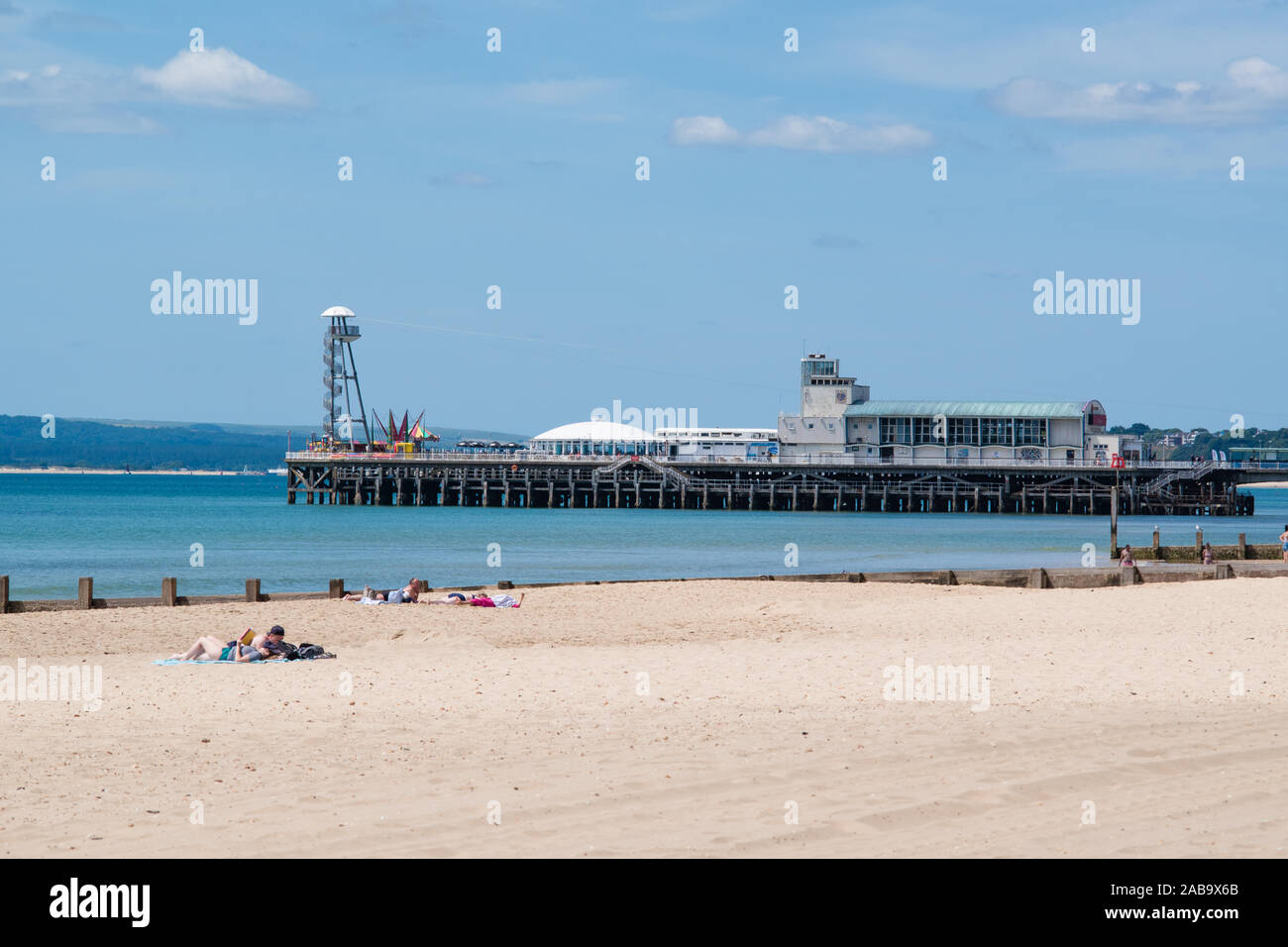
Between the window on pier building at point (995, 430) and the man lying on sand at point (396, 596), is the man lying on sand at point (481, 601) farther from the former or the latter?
the window on pier building at point (995, 430)

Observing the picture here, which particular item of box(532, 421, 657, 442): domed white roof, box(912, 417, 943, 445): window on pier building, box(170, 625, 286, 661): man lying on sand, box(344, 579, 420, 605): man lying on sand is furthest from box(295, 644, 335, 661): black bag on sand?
box(532, 421, 657, 442): domed white roof

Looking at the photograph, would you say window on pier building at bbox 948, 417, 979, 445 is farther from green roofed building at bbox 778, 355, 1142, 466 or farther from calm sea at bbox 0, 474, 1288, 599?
calm sea at bbox 0, 474, 1288, 599

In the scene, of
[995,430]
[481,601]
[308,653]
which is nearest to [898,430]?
[995,430]

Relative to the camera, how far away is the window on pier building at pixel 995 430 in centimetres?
8875

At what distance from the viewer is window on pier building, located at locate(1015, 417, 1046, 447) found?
87938 millimetres

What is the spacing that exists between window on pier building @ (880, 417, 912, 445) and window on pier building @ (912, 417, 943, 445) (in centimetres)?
31

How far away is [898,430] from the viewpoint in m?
90.1

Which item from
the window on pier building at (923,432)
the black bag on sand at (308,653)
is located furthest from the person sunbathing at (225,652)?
the window on pier building at (923,432)

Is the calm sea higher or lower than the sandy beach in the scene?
lower

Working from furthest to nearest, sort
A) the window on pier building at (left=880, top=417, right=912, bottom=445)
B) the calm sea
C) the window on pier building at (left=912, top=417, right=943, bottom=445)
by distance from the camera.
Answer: the window on pier building at (left=880, top=417, right=912, bottom=445) < the window on pier building at (left=912, top=417, right=943, bottom=445) < the calm sea
